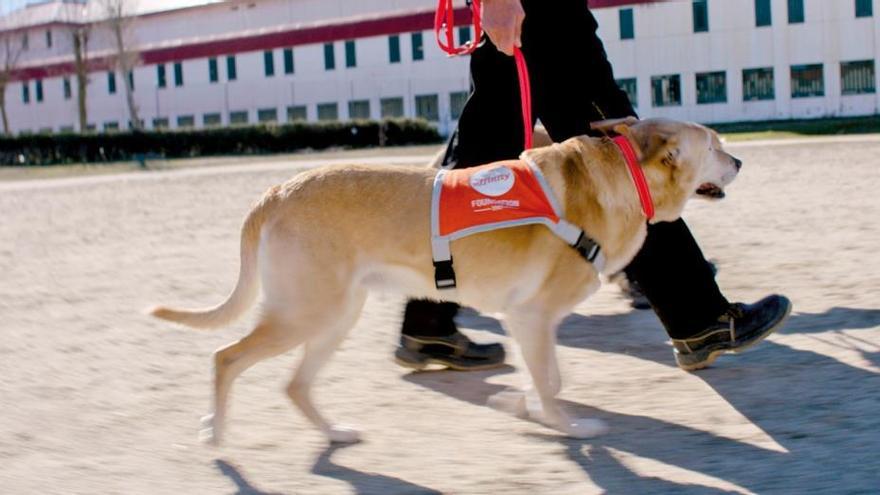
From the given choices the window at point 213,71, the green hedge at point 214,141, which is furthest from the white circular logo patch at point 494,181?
the window at point 213,71

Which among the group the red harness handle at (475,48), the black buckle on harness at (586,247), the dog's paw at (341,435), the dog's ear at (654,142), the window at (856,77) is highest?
the window at (856,77)

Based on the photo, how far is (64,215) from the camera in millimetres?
16391

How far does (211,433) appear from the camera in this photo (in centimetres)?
413

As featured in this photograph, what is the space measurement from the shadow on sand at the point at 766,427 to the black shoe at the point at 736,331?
13 centimetres

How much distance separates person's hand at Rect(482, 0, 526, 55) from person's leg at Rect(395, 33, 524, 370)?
0.88ft

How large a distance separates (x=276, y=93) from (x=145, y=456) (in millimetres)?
61024

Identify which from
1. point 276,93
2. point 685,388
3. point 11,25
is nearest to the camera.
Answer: point 685,388

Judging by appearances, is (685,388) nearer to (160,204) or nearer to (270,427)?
(270,427)

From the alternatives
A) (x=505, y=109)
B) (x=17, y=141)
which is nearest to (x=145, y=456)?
(x=505, y=109)

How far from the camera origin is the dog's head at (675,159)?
14.2 ft

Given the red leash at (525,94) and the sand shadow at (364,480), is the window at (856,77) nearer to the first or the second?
the red leash at (525,94)

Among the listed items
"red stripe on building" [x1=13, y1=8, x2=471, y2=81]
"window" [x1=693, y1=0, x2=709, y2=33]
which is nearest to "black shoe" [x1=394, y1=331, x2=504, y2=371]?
"window" [x1=693, y1=0, x2=709, y2=33]

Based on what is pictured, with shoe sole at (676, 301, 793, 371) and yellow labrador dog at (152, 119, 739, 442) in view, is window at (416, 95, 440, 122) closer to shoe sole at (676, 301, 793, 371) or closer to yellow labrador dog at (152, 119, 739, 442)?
shoe sole at (676, 301, 793, 371)

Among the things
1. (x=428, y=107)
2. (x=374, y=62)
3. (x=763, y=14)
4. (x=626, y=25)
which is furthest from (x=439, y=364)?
(x=374, y=62)
